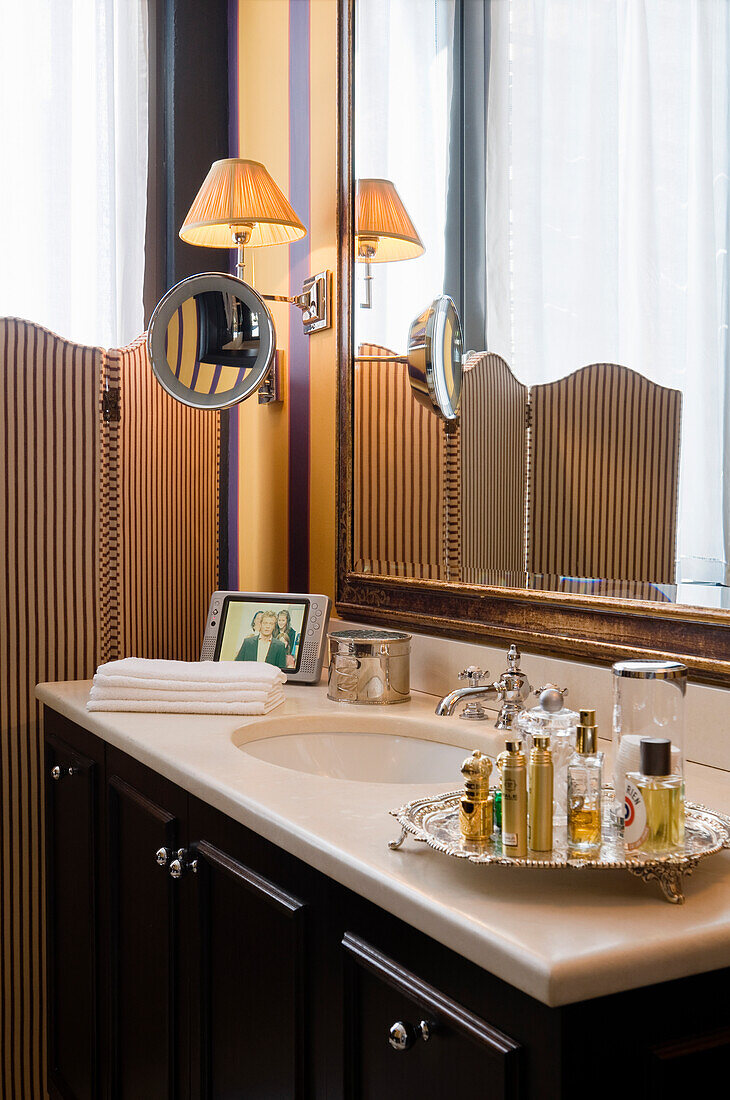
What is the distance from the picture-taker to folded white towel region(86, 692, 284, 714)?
61.4 inches

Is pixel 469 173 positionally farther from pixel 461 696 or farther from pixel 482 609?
pixel 461 696

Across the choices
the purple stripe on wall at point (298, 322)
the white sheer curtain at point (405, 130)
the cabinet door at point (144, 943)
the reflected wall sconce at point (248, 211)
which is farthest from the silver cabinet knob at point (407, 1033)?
the reflected wall sconce at point (248, 211)

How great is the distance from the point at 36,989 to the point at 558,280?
164cm

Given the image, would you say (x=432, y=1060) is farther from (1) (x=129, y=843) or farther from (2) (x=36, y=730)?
(2) (x=36, y=730)

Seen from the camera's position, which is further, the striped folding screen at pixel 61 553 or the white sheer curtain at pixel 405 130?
the striped folding screen at pixel 61 553

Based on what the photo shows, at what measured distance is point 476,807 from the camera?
0.86 m

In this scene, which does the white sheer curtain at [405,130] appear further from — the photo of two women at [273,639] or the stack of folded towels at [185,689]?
the stack of folded towels at [185,689]

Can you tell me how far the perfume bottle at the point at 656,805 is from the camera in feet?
2.65

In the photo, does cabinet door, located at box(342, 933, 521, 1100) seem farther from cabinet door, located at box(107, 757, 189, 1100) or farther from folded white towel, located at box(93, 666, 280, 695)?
folded white towel, located at box(93, 666, 280, 695)

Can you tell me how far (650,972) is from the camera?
709 millimetres

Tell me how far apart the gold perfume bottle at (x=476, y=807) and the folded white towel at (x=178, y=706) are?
2.40 feet

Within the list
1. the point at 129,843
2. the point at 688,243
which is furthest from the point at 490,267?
the point at 129,843

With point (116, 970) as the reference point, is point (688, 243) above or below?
above

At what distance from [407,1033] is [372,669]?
82 cm
